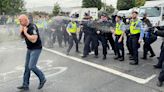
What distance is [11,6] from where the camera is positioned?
160ft

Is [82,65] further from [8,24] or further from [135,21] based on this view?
[8,24]

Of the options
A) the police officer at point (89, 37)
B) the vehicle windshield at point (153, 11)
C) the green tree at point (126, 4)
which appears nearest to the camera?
the police officer at point (89, 37)

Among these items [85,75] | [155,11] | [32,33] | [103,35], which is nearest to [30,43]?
[32,33]

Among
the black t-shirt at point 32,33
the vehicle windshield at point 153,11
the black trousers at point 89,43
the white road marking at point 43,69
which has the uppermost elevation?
the black t-shirt at point 32,33

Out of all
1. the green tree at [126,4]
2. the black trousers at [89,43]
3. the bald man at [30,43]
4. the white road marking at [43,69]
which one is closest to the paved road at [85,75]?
the white road marking at [43,69]

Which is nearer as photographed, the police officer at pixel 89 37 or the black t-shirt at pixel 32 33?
the black t-shirt at pixel 32 33

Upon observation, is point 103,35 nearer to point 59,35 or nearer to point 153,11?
point 59,35

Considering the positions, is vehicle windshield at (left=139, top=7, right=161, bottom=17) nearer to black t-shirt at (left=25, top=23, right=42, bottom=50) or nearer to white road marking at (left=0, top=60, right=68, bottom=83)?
white road marking at (left=0, top=60, right=68, bottom=83)

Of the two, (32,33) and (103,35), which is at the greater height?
(32,33)

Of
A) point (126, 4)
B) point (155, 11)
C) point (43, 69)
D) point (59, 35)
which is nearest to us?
point (43, 69)

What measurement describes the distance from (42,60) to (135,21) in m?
4.02

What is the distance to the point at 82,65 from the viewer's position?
9.36 metres

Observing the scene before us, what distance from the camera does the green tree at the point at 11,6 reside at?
4769 centimetres

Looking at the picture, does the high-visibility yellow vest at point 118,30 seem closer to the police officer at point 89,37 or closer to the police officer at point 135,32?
the police officer at point 135,32
